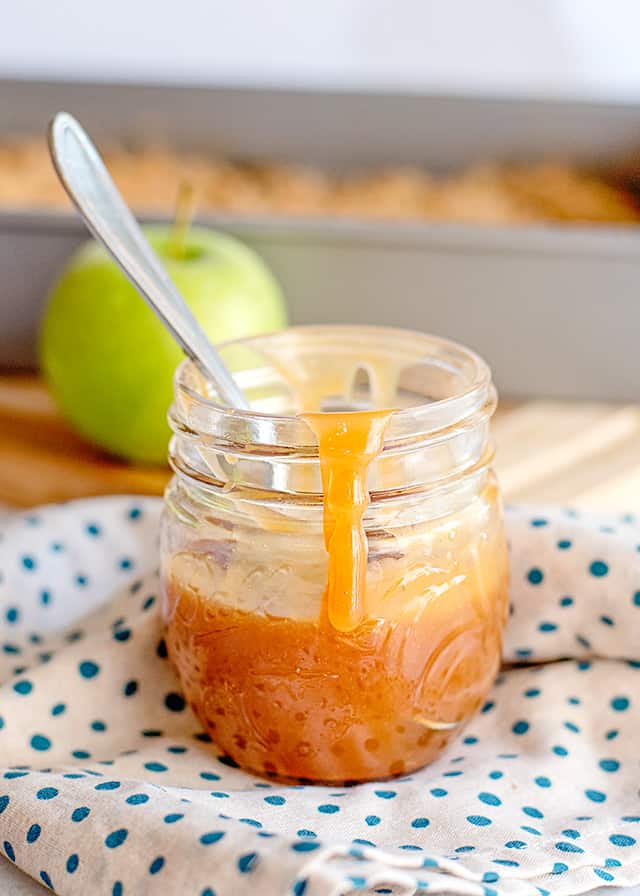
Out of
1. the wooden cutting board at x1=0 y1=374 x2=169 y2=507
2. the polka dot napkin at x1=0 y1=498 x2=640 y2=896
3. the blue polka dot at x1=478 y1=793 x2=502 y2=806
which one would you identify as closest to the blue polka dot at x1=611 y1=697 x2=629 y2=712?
the polka dot napkin at x1=0 y1=498 x2=640 y2=896

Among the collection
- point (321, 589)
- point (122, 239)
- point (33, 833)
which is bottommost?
point (33, 833)

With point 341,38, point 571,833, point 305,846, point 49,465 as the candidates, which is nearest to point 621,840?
point 571,833

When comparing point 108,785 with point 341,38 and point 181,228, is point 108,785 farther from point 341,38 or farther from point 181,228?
point 341,38

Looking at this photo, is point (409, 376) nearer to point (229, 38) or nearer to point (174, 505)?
point (174, 505)

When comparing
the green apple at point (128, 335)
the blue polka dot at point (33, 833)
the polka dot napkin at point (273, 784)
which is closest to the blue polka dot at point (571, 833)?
the polka dot napkin at point (273, 784)

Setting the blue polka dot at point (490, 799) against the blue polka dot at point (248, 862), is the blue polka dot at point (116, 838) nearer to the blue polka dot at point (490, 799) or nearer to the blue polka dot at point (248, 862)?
the blue polka dot at point (248, 862)

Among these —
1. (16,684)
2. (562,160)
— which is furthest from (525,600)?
(562,160)
